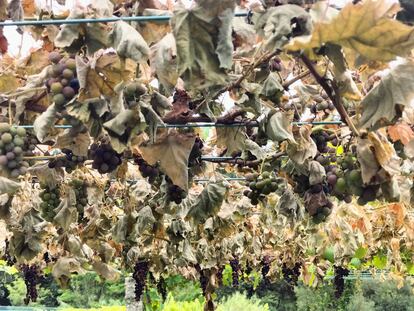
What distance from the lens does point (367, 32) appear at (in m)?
1.47

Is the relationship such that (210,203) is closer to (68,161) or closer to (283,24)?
(68,161)

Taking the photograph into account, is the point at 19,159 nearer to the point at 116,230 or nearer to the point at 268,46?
the point at 268,46

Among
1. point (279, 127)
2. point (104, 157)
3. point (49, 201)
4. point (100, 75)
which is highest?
point (100, 75)

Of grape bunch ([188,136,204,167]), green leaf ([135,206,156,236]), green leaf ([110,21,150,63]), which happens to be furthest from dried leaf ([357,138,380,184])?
green leaf ([135,206,156,236])

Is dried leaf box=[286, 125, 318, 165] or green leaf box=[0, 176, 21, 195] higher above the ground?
dried leaf box=[286, 125, 318, 165]

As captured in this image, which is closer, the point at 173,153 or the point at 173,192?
the point at 173,153

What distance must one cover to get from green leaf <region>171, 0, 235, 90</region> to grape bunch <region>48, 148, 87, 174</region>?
140 cm

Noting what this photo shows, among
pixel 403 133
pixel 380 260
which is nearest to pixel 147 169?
pixel 403 133

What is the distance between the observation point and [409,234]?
5496mm

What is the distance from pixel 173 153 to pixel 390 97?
97 cm

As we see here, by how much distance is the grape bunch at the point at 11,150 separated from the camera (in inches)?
94.7

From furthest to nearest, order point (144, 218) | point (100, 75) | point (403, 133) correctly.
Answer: point (144, 218) < point (403, 133) < point (100, 75)

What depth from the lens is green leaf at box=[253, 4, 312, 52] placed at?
1569 millimetres

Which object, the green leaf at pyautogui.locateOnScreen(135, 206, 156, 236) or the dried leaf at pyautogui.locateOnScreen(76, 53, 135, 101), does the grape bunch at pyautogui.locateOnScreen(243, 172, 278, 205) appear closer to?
the green leaf at pyautogui.locateOnScreen(135, 206, 156, 236)
